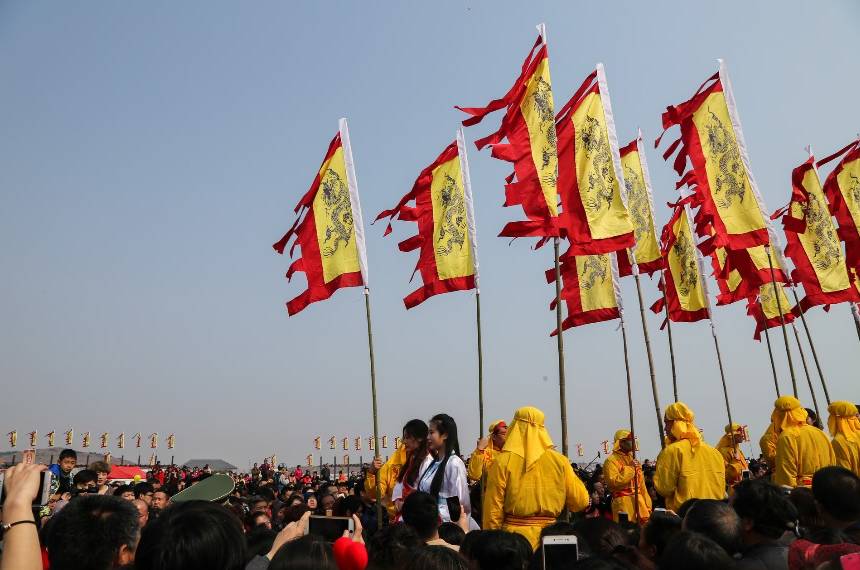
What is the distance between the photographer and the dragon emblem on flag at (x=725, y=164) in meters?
11.1

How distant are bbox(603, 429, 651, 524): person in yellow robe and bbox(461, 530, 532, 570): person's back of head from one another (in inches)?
239

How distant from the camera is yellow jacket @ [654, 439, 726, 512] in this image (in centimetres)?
805

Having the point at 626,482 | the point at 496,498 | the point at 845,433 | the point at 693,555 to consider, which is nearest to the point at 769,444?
the point at 845,433

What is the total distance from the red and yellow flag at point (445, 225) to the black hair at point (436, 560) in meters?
7.93

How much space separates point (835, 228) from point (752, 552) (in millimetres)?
11446

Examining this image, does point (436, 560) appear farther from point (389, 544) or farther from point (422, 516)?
point (389, 544)

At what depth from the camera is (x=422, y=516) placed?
464 cm

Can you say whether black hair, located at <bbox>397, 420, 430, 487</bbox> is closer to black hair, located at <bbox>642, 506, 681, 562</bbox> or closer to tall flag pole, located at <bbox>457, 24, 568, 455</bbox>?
tall flag pole, located at <bbox>457, 24, 568, 455</bbox>

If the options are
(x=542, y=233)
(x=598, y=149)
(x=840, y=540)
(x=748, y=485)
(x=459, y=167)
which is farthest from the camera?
(x=459, y=167)

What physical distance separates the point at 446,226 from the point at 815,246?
722 cm

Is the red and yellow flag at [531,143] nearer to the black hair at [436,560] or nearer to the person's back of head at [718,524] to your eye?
the person's back of head at [718,524]

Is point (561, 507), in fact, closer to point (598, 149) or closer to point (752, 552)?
point (752, 552)

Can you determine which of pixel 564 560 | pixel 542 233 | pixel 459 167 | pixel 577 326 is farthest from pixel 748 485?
pixel 577 326

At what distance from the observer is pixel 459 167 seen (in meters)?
11.5
